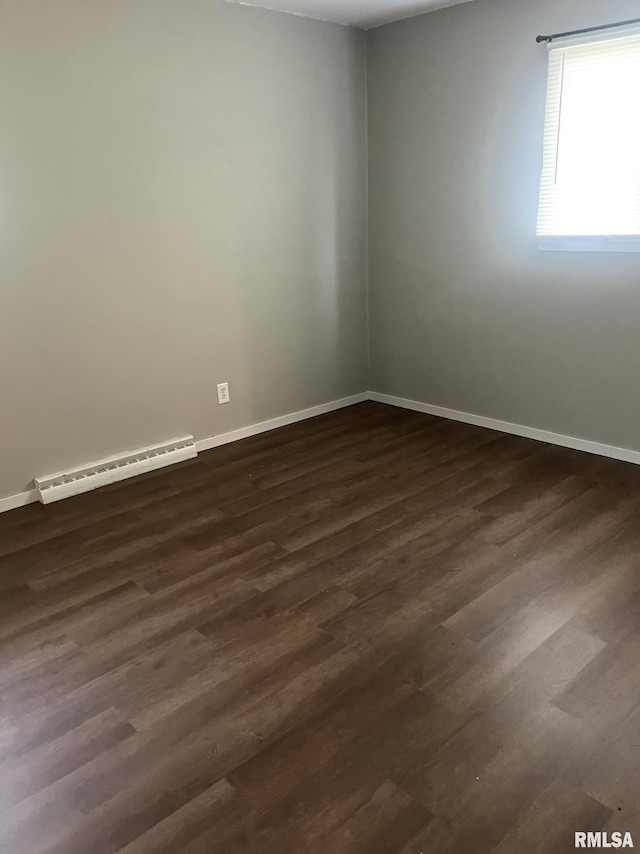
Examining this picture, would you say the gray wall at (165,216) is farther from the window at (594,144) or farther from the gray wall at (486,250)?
the window at (594,144)

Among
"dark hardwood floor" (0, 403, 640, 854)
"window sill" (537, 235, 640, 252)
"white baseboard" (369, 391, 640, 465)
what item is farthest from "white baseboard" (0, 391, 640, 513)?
"window sill" (537, 235, 640, 252)

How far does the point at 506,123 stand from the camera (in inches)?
136

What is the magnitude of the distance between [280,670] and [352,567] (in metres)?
0.61

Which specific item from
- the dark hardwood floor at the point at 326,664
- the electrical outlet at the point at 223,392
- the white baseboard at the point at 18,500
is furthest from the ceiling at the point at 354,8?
the white baseboard at the point at 18,500

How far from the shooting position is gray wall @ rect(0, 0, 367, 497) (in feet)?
9.53

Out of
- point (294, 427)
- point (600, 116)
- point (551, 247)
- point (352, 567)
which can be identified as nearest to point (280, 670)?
point (352, 567)

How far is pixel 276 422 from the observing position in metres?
4.14

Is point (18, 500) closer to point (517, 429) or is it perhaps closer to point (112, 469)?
point (112, 469)

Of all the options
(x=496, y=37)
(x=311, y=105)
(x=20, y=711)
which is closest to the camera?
(x=20, y=711)

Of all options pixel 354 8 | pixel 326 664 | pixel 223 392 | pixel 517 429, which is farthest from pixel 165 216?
pixel 326 664

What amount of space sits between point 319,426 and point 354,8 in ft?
7.58

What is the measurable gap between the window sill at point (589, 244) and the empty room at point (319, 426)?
0.08ft

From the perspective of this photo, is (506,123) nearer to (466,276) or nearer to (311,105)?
(466,276)

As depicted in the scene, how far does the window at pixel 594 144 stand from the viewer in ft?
9.81
